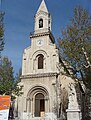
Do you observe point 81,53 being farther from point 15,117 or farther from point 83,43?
point 15,117

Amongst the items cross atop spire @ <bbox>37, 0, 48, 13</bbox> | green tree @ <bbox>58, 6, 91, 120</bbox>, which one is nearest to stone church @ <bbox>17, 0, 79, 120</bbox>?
cross atop spire @ <bbox>37, 0, 48, 13</bbox>

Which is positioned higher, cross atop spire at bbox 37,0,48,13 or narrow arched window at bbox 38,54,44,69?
cross atop spire at bbox 37,0,48,13

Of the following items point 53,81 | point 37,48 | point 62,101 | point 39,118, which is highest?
point 37,48

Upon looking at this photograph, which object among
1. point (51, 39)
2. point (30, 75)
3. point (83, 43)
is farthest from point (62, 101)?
point (83, 43)

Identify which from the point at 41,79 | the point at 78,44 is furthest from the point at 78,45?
the point at 41,79

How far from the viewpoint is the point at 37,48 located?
106 ft

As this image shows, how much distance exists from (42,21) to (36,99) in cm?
1342

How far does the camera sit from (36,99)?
30438mm

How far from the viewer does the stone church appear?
28.5 m

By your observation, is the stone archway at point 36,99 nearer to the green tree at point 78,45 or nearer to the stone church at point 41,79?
the stone church at point 41,79

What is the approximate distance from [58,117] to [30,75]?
755cm

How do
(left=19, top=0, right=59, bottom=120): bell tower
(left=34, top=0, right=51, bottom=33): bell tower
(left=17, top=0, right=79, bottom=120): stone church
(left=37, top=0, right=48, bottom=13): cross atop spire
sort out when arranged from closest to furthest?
(left=17, top=0, right=79, bottom=120): stone church < (left=19, top=0, right=59, bottom=120): bell tower < (left=34, top=0, right=51, bottom=33): bell tower < (left=37, top=0, right=48, bottom=13): cross atop spire

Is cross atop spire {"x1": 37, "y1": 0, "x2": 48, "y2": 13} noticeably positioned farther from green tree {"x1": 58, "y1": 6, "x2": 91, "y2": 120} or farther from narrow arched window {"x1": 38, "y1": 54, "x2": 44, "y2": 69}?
green tree {"x1": 58, "y1": 6, "x2": 91, "y2": 120}

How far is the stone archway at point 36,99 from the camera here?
29.2 metres
